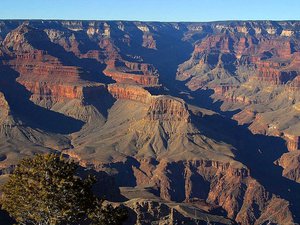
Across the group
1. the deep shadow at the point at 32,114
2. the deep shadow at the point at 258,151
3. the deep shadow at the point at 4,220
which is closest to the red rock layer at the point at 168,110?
the deep shadow at the point at 258,151

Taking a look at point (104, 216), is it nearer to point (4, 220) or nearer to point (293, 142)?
point (4, 220)

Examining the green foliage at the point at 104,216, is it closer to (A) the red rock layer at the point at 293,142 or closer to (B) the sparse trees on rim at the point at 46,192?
(B) the sparse trees on rim at the point at 46,192

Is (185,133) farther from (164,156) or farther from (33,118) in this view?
(33,118)

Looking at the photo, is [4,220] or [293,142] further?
[293,142]

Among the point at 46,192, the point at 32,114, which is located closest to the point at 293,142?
the point at 32,114

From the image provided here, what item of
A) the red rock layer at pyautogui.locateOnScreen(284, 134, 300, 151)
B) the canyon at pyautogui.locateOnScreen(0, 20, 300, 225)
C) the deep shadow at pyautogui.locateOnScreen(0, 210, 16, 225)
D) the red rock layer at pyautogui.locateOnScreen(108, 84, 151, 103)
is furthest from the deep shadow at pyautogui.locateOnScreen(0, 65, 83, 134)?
the deep shadow at pyautogui.locateOnScreen(0, 210, 16, 225)

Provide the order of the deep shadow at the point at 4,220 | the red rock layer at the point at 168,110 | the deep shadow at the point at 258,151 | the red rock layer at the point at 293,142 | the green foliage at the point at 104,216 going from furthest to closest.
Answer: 1. the red rock layer at the point at 293,142
2. the red rock layer at the point at 168,110
3. the deep shadow at the point at 258,151
4. the deep shadow at the point at 4,220
5. the green foliage at the point at 104,216

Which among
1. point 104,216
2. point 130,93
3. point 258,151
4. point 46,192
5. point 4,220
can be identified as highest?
point 46,192

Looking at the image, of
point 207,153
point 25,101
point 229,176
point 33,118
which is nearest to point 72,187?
point 229,176

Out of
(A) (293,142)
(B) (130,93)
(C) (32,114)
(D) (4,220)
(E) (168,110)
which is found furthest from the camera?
(B) (130,93)
